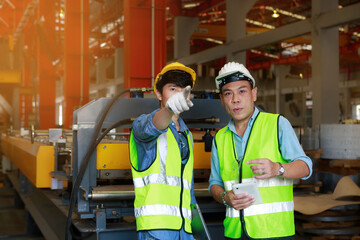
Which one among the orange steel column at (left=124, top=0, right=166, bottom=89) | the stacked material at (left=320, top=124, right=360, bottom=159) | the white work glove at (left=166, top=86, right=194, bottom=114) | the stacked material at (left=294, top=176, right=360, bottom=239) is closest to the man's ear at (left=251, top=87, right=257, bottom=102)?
the white work glove at (left=166, top=86, right=194, bottom=114)

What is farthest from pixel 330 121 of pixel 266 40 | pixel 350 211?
pixel 350 211

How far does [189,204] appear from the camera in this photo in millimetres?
2182

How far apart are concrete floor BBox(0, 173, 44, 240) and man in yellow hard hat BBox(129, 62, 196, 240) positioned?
4707 mm

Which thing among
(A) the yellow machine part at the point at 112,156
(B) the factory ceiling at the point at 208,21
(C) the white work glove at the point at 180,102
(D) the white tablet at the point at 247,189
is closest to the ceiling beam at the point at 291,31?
(B) the factory ceiling at the point at 208,21

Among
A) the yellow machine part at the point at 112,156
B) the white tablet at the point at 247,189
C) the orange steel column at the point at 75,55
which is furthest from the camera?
the orange steel column at the point at 75,55

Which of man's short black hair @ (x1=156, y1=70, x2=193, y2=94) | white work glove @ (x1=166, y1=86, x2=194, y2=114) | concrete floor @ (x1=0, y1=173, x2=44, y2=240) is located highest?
man's short black hair @ (x1=156, y1=70, x2=193, y2=94)

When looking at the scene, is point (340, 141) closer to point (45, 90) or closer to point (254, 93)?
point (254, 93)

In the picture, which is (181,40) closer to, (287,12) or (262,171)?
(287,12)

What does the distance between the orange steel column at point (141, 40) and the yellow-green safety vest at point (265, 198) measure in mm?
7315

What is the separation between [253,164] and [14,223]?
6211mm

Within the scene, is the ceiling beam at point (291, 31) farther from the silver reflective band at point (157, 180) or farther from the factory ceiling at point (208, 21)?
the silver reflective band at point (157, 180)

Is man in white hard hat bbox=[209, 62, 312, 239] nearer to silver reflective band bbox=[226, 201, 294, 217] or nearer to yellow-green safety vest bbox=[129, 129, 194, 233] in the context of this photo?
silver reflective band bbox=[226, 201, 294, 217]

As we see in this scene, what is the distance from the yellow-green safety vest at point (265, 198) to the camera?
2096 mm

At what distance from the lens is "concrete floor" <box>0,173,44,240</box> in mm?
6324
